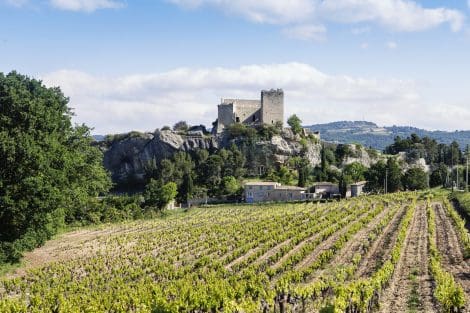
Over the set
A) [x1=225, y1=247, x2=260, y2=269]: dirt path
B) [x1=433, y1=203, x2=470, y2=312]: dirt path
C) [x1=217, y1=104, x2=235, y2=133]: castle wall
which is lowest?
[x1=225, y1=247, x2=260, y2=269]: dirt path

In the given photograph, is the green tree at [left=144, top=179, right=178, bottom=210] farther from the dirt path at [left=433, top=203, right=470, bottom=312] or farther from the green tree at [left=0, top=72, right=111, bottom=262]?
the green tree at [left=0, top=72, right=111, bottom=262]

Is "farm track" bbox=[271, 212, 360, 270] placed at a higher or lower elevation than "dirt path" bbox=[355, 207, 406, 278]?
lower

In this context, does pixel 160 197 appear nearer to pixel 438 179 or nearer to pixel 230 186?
pixel 230 186

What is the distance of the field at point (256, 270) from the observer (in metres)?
18.7

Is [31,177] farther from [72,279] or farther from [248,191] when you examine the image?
[248,191]

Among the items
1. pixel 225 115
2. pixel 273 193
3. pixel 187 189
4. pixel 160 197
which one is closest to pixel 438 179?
Answer: pixel 273 193

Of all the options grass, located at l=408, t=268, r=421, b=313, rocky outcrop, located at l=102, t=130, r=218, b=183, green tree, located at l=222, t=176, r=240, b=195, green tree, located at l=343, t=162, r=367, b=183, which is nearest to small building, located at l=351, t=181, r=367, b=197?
green tree, located at l=343, t=162, r=367, b=183

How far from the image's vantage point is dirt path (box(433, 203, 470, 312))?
23.1 metres

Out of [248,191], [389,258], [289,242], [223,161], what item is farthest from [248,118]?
[389,258]

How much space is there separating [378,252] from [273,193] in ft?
173

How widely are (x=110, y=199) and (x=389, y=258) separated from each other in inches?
1922

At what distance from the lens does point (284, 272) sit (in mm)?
25641

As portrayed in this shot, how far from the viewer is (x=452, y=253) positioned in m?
29.4

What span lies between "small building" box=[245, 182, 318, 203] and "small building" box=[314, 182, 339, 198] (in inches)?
84.0
